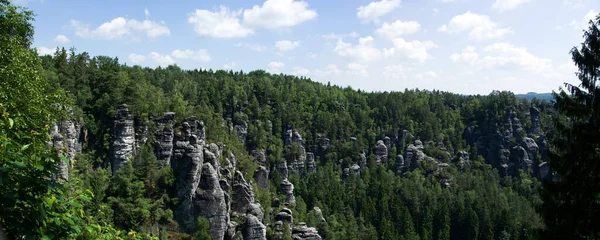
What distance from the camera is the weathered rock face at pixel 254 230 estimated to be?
163 ft

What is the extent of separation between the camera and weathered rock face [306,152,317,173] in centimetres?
12420

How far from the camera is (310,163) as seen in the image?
125 metres

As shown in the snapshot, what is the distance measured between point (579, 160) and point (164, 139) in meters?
43.1

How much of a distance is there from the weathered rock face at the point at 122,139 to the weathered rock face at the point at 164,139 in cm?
266

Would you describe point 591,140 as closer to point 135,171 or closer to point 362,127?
point 135,171

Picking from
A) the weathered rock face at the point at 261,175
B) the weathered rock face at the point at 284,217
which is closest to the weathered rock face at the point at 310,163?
the weathered rock face at the point at 261,175

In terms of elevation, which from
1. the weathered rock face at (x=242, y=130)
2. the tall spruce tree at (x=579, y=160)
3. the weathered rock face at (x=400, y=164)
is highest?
the tall spruce tree at (x=579, y=160)

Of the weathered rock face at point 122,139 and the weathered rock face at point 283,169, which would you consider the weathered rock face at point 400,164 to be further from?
the weathered rock face at point 122,139

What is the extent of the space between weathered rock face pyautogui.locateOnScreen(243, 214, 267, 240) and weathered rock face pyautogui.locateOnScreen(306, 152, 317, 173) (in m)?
73.3

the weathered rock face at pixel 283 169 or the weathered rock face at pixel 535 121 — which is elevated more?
the weathered rock face at pixel 535 121

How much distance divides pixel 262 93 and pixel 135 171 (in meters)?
90.2

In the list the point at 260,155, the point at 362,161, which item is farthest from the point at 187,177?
the point at 362,161

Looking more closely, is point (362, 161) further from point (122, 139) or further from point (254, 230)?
point (122, 139)

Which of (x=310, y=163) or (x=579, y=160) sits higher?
(x=579, y=160)
